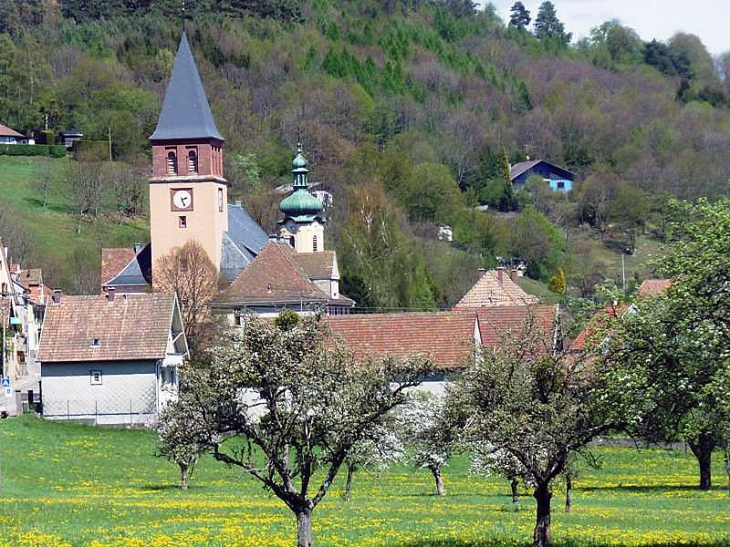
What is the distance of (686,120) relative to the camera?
651ft

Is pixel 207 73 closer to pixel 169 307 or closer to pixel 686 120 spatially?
pixel 686 120

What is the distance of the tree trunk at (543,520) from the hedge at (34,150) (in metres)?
119

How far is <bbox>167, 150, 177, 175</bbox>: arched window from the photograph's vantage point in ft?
284

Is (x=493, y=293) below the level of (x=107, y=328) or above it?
above

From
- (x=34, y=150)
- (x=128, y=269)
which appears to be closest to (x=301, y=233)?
(x=128, y=269)

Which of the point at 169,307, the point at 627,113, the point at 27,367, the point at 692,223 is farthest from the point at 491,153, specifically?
the point at 692,223

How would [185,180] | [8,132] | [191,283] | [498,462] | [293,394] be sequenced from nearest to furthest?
1. [293,394]
2. [498,462]
3. [191,283]
4. [185,180]
5. [8,132]

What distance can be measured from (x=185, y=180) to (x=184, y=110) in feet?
13.7

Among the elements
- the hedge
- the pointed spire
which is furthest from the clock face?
the hedge

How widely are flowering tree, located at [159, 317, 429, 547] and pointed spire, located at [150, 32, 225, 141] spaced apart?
64519 mm

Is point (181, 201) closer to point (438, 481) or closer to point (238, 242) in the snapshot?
point (238, 242)

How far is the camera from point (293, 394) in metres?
22.1

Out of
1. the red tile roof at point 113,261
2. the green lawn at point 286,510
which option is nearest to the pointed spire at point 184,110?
the red tile roof at point 113,261

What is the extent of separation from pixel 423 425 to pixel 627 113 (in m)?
167
